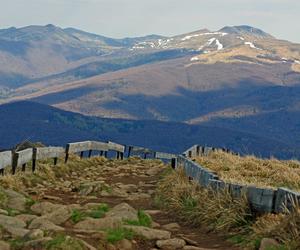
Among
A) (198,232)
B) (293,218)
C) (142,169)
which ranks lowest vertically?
(142,169)

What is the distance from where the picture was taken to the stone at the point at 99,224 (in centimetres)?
1127

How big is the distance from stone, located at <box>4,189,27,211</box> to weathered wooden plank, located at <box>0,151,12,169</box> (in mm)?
2875

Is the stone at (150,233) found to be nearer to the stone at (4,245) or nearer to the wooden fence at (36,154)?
the stone at (4,245)

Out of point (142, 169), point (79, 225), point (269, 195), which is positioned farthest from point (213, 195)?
point (142, 169)

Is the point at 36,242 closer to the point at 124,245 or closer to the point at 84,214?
the point at 124,245

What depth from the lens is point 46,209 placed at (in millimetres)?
13031

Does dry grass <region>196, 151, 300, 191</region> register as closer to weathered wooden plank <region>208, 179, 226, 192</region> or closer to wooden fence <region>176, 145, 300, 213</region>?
weathered wooden plank <region>208, 179, 226, 192</region>

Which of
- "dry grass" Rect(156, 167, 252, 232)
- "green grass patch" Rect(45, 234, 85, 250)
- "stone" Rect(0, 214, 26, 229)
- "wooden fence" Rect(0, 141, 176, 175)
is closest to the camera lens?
"green grass patch" Rect(45, 234, 85, 250)

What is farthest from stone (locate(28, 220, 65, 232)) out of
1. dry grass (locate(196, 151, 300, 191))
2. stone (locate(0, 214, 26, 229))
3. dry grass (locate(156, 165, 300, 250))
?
dry grass (locate(196, 151, 300, 191))

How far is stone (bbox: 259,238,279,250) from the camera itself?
972 cm

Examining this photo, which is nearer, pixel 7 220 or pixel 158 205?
pixel 7 220

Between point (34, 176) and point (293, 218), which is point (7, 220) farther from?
point (34, 176)

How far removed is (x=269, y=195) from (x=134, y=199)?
5861mm

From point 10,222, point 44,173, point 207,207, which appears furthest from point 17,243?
point 44,173
